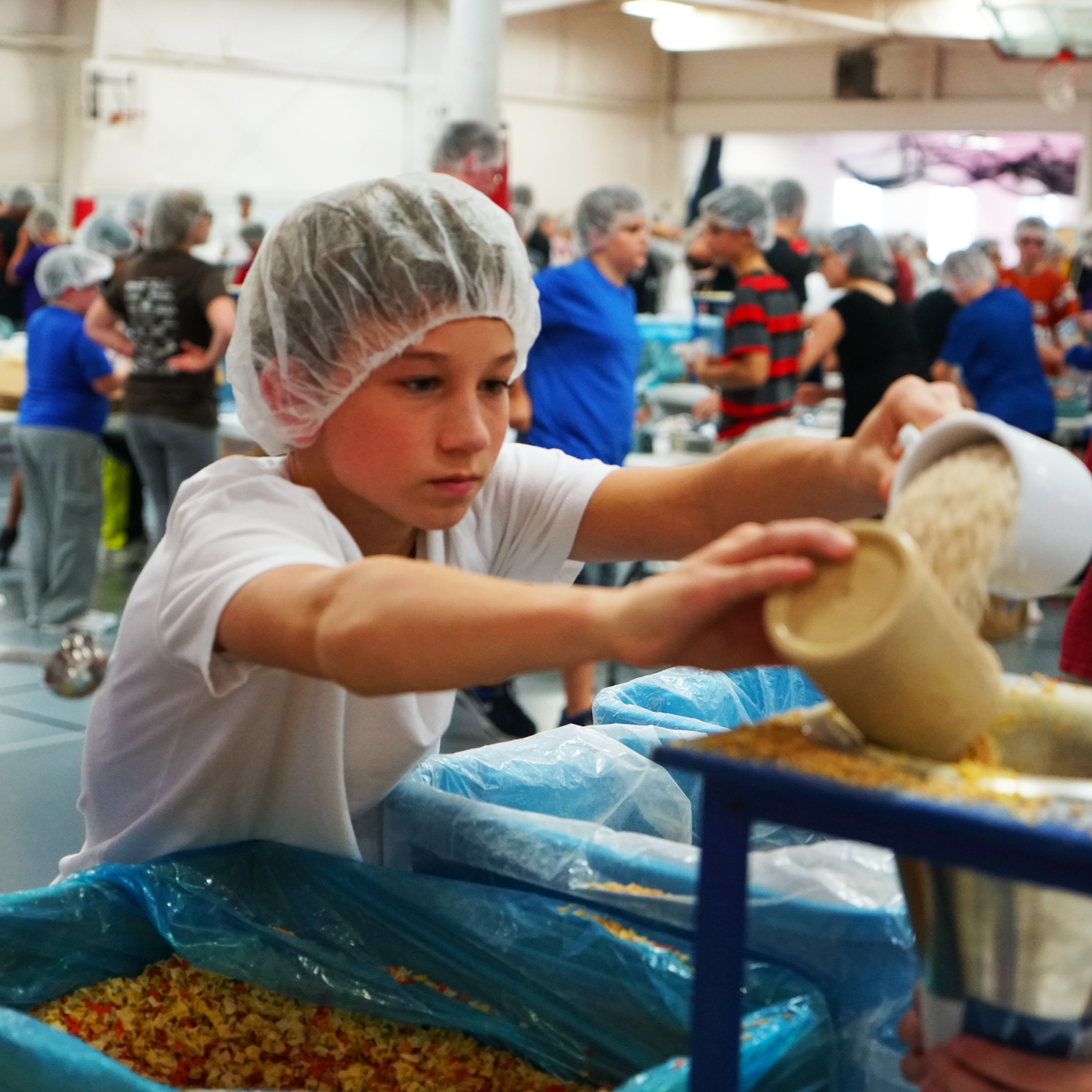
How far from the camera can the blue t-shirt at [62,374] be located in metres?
5.19

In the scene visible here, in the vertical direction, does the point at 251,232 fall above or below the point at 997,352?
above

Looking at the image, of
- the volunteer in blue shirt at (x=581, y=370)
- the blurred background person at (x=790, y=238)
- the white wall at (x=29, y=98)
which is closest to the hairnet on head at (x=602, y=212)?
the volunteer in blue shirt at (x=581, y=370)

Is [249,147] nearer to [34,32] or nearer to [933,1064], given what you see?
[34,32]

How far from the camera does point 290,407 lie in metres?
1.33

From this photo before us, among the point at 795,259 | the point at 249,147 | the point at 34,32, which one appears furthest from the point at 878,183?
the point at 795,259

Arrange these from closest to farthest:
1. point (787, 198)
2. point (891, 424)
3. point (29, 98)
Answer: point (891, 424)
point (787, 198)
point (29, 98)

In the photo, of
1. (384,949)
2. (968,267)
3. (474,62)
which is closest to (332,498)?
(384,949)

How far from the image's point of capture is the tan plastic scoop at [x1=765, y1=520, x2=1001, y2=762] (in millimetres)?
784

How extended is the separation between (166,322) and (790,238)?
2.98 m

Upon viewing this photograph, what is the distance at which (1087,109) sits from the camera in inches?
580

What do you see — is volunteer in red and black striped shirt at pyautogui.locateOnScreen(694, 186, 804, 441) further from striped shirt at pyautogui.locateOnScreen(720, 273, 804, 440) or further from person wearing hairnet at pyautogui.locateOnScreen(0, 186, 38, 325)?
person wearing hairnet at pyautogui.locateOnScreen(0, 186, 38, 325)

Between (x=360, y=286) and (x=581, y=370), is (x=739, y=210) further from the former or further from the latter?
(x=360, y=286)

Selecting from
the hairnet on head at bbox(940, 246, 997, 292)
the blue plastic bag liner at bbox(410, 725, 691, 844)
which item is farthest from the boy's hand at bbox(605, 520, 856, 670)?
the hairnet on head at bbox(940, 246, 997, 292)

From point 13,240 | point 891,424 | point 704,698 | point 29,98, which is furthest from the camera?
point 29,98
